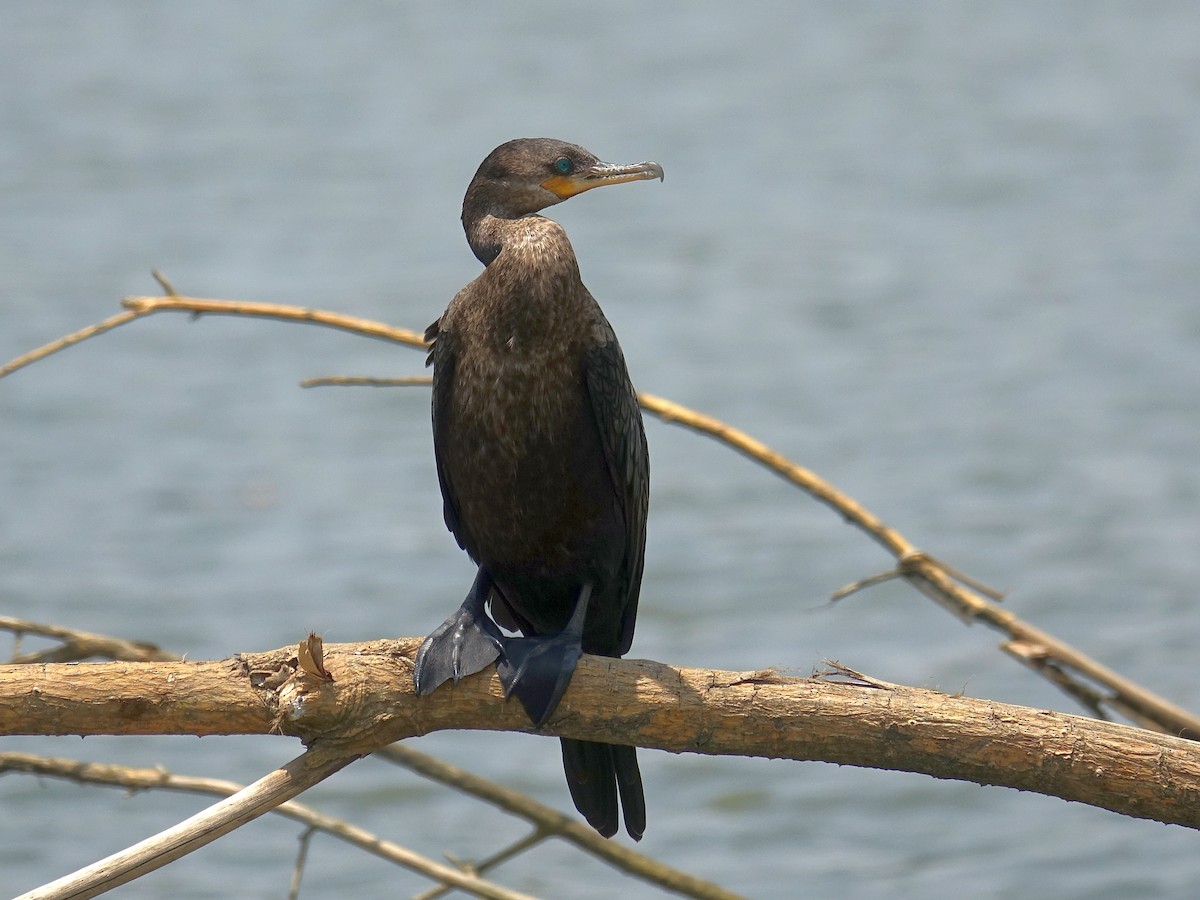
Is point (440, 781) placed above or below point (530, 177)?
below

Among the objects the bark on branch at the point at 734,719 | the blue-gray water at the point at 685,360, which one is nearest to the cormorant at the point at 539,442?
the bark on branch at the point at 734,719

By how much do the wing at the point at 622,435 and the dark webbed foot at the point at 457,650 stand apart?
42 centimetres

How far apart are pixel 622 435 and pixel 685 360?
297 inches

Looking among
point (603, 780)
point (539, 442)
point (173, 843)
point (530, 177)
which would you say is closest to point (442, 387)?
point (539, 442)

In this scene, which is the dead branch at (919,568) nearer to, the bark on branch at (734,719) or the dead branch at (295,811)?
the dead branch at (295,811)

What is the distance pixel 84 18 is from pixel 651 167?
46.3ft

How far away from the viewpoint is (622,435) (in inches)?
159

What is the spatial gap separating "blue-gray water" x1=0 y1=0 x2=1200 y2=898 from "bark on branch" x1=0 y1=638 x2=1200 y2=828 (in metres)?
1.69

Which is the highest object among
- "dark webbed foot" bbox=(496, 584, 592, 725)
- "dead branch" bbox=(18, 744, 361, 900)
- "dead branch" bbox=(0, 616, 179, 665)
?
"dead branch" bbox=(0, 616, 179, 665)

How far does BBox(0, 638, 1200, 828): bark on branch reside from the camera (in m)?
3.40

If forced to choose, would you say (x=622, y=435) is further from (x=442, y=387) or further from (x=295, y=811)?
(x=295, y=811)

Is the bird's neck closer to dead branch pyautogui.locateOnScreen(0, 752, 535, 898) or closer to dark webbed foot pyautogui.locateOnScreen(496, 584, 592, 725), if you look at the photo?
dark webbed foot pyautogui.locateOnScreen(496, 584, 592, 725)

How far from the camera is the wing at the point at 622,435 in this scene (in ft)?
13.0

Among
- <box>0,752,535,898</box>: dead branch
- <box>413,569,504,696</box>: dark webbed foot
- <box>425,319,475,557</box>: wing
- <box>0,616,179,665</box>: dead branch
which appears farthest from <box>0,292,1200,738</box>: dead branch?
<box>0,752,535,898</box>: dead branch
